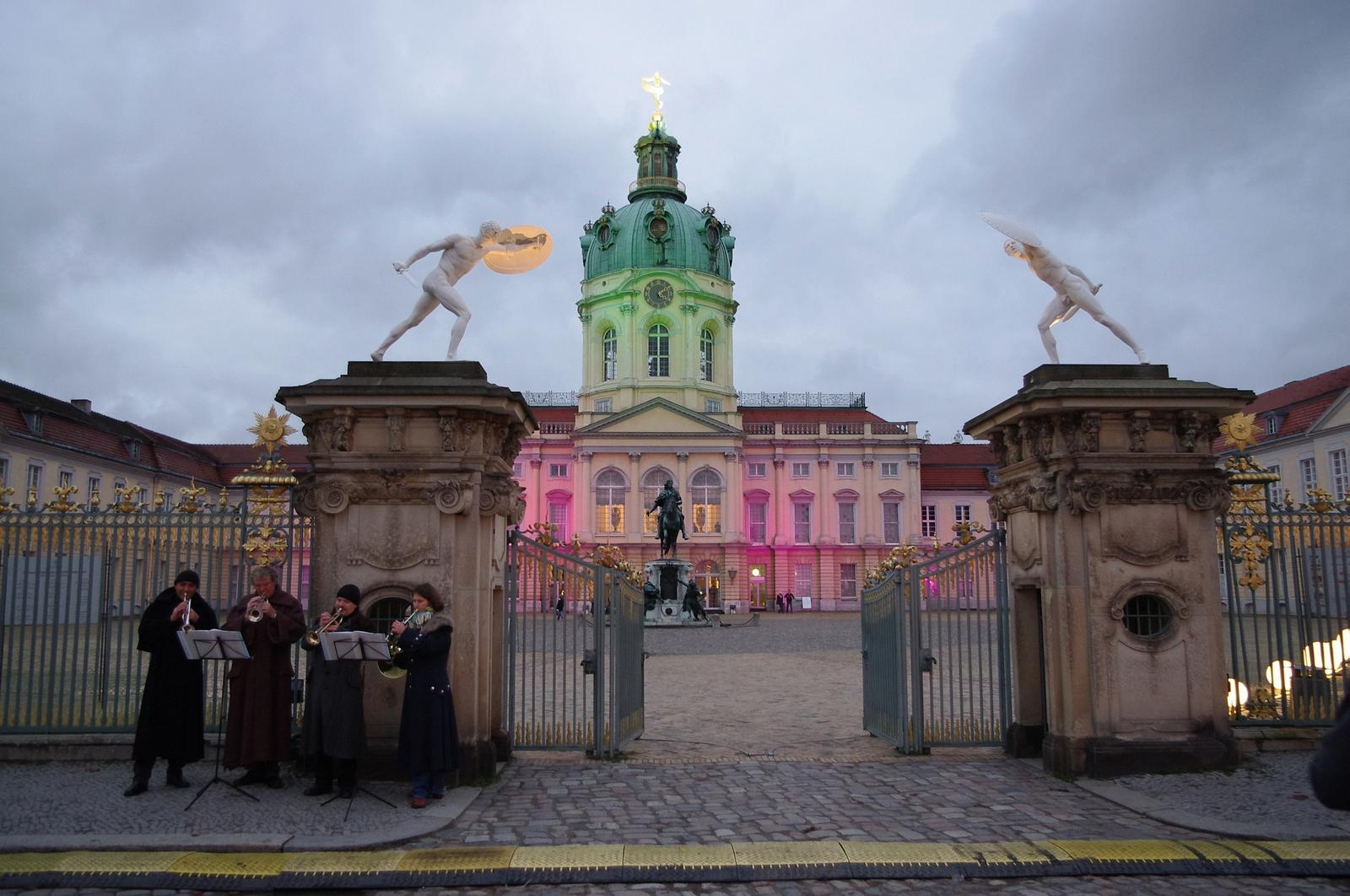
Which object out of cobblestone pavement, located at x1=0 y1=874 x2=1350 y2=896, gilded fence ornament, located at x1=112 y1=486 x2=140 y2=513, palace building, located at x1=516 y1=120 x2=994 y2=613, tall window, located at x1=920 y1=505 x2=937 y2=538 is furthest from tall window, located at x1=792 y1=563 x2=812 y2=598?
cobblestone pavement, located at x1=0 y1=874 x2=1350 y2=896

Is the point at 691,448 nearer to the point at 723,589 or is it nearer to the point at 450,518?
the point at 723,589

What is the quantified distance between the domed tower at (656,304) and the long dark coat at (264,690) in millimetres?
53164

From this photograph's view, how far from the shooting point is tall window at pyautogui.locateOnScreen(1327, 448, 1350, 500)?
4088 cm

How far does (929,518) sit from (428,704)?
59444 mm

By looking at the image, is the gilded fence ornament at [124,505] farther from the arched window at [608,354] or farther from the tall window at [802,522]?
the arched window at [608,354]

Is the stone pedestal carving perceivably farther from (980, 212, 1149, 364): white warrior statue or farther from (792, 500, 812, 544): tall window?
(792, 500, 812, 544): tall window

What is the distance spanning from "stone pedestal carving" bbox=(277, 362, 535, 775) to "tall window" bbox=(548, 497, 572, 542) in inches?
2064

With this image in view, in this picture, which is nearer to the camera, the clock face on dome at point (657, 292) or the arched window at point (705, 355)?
the clock face on dome at point (657, 292)

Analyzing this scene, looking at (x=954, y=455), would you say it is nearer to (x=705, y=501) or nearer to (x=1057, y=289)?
(x=705, y=501)

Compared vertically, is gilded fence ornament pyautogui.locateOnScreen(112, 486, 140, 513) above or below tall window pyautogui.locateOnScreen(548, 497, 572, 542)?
below

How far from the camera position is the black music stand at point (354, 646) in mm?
7602

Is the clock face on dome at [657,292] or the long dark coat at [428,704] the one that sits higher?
the clock face on dome at [657,292]

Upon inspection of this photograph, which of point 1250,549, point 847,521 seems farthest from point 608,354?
point 1250,549

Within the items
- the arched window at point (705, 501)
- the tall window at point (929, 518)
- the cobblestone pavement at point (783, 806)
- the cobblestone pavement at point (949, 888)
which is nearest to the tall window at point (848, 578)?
the tall window at point (929, 518)
